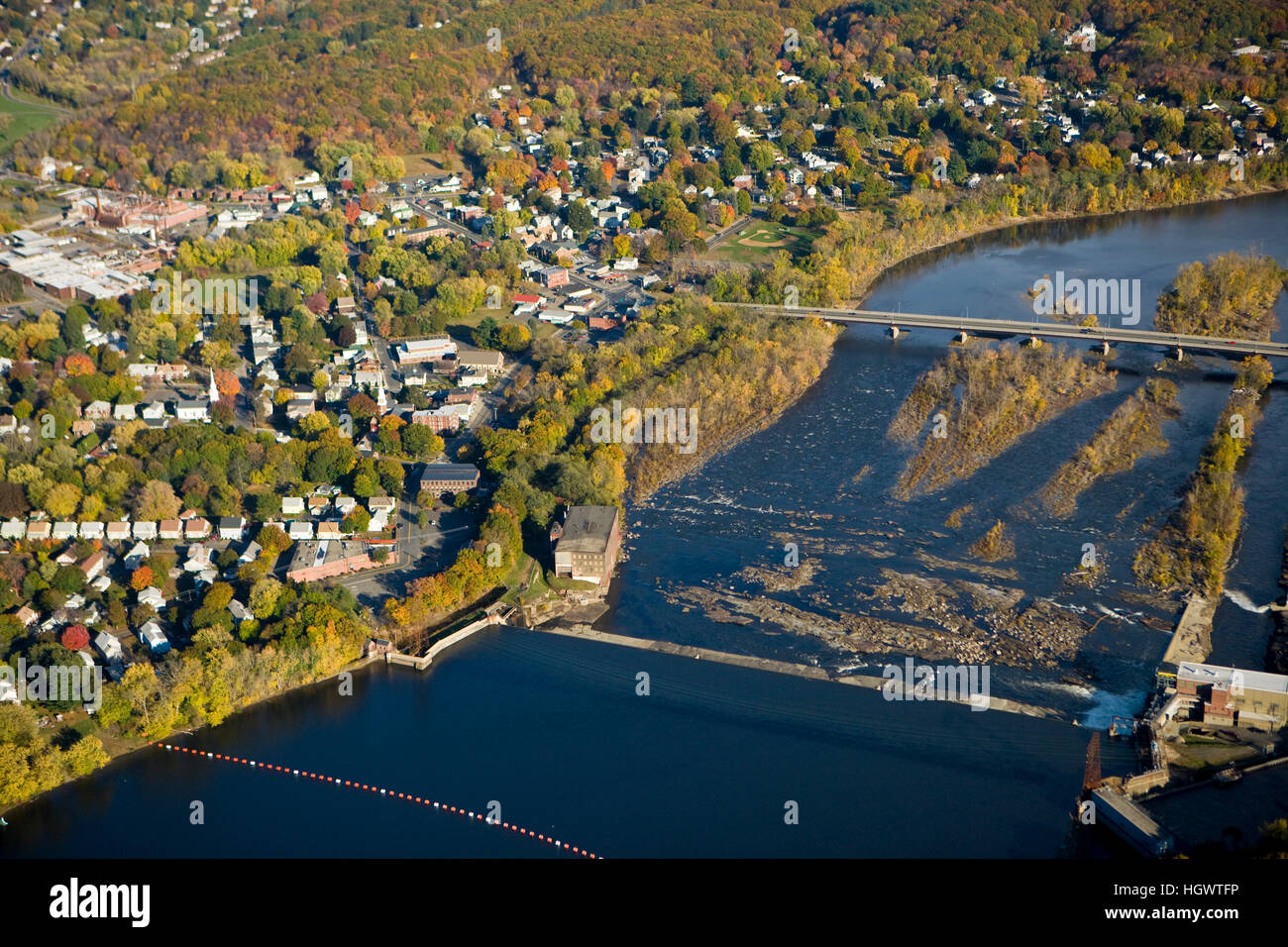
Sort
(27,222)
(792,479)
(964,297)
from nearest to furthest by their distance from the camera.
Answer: (792,479)
(964,297)
(27,222)

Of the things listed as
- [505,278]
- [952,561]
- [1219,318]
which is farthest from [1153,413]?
[505,278]

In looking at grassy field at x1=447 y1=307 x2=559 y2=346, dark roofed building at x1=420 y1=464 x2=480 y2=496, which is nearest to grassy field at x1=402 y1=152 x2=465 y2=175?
grassy field at x1=447 y1=307 x2=559 y2=346

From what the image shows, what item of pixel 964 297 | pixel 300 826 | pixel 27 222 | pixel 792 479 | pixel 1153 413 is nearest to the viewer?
pixel 300 826

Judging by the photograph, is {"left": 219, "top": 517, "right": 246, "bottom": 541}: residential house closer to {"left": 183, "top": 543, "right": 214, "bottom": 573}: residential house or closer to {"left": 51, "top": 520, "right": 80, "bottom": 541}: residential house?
{"left": 183, "top": 543, "right": 214, "bottom": 573}: residential house

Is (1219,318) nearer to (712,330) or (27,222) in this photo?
(712,330)

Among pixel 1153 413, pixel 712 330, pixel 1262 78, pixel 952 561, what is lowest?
pixel 952 561

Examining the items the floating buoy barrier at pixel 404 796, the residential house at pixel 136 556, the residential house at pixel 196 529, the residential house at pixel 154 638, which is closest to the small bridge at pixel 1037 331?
the residential house at pixel 196 529
